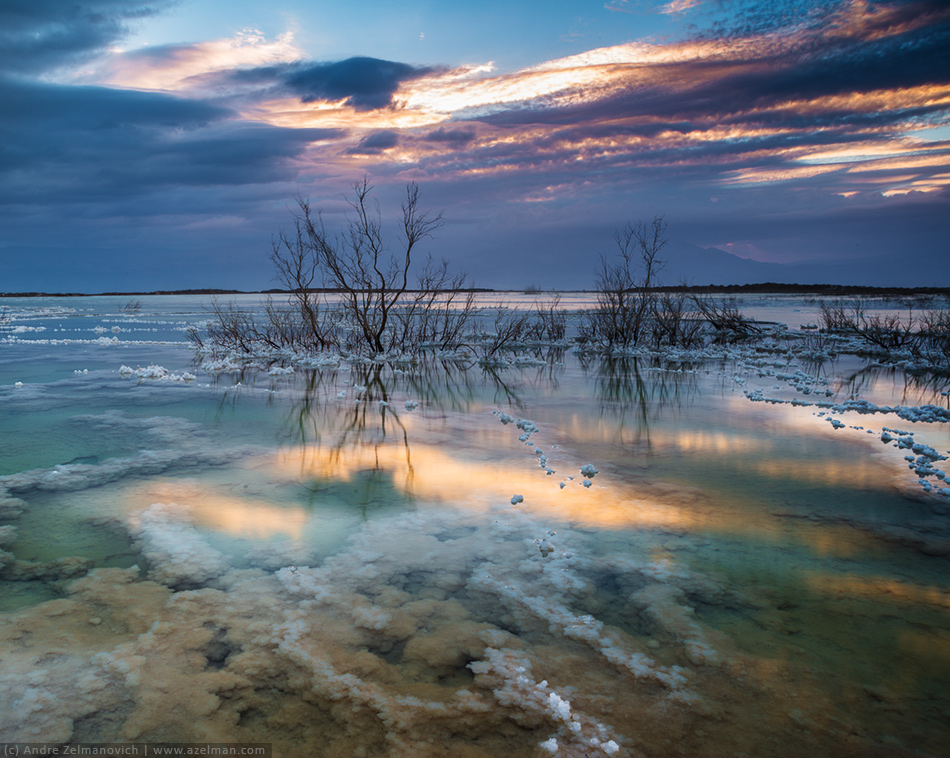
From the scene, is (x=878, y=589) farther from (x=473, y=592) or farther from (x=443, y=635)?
(x=443, y=635)

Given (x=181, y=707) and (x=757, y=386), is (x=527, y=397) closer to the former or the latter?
(x=757, y=386)

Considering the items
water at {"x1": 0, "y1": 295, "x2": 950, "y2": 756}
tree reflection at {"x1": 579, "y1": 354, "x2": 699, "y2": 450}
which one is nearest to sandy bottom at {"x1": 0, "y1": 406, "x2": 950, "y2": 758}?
water at {"x1": 0, "y1": 295, "x2": 950, "y2": 756}

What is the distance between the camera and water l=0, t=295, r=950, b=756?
288 centimetres

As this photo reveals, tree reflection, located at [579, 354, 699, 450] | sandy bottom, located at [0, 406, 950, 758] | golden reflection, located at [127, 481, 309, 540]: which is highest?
tree reflection, located at [579, 354, 699, 450]

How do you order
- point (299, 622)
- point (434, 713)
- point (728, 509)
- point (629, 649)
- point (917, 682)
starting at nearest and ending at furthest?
point (434, 713)
point (917, 682)
point (629, 649)
point (299, 622)
point (728, 509)

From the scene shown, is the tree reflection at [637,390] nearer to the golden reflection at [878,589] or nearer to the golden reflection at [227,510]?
the golden reflection at [878,589]

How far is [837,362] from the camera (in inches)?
746

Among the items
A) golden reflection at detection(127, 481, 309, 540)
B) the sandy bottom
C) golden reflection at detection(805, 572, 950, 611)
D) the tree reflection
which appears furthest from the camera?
the tree reflection

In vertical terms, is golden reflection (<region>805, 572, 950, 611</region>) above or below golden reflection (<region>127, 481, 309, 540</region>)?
below

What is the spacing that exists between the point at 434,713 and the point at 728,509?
401 centimetres

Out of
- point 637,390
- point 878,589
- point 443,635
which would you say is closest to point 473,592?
point 443,635

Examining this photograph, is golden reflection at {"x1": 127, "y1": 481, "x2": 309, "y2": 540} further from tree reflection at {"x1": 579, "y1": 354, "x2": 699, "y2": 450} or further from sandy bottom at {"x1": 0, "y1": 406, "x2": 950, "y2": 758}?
tree reflection at {"x1": 579, "y1": 354, "x2": 699, "y2": 450}

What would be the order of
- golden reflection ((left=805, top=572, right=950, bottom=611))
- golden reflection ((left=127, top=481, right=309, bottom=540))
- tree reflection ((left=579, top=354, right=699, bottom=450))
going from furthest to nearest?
tree reflection ((left=579, top=354, right=699, bottom=450)) < golden reflection ((left=127, top=481, right=309, bottom=540)) < golden reflection ((left=805, top=572, right=950, bottom=611))

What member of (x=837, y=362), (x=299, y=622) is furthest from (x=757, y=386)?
(x=299, y=622)
